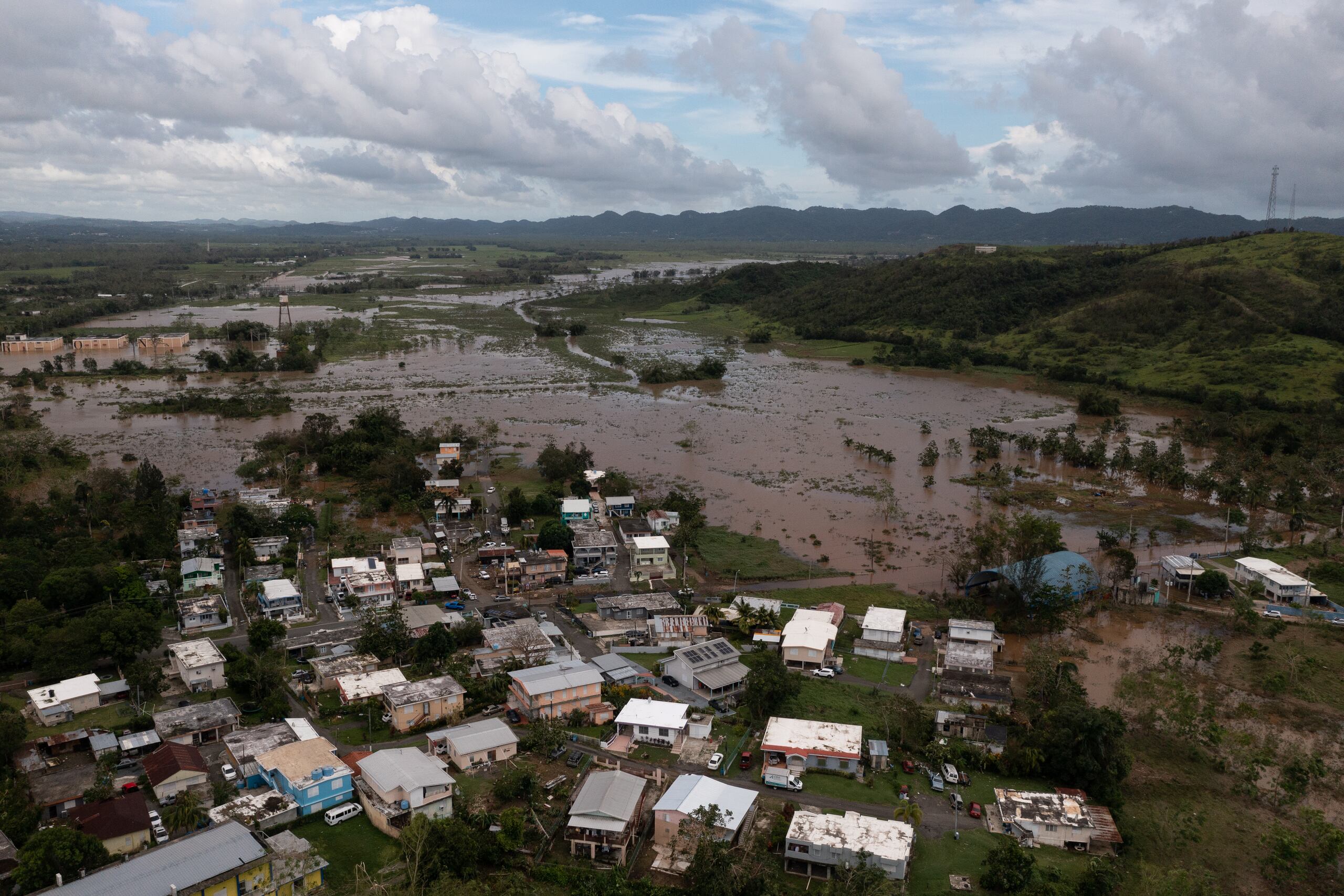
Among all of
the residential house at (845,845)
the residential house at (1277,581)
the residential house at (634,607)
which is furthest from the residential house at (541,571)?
the residential house at (1277,581)

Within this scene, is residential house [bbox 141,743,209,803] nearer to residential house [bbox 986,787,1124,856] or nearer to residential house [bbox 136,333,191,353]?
residential house [bbox 986,787,1124,856]

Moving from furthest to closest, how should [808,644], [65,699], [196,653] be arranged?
[808,644] < [196,653] < [65,699]

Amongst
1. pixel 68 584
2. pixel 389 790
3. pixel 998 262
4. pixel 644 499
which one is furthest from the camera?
pixel 998 262

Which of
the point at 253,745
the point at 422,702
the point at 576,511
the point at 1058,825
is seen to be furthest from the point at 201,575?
the point at 1058,825

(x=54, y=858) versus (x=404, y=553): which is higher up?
(x=54, y=858)

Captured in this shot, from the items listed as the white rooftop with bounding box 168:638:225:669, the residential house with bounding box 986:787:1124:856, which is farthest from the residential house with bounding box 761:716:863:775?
the white rooftop with bounding box 168:638:225:669

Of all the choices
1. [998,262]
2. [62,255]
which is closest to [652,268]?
[998,262]

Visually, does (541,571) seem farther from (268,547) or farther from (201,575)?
(201,575)

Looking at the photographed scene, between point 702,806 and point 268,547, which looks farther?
point 268,547

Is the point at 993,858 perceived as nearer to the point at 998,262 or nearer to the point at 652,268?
the point at 998,262
